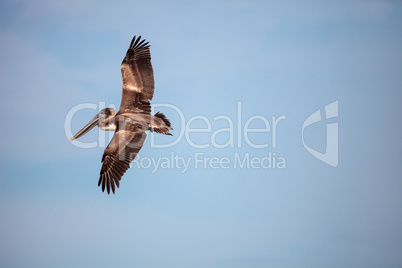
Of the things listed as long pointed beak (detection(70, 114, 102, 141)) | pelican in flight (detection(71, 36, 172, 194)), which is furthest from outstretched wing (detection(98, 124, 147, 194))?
long pointed beak (detection(70, 114, 102, 141))

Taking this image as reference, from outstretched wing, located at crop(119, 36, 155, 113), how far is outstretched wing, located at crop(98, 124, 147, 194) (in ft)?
4.38

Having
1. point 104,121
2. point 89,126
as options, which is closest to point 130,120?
point 104,121

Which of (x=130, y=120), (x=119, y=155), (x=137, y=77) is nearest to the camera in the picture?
(x=119, y=155)

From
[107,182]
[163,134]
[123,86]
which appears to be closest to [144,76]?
[123,86]

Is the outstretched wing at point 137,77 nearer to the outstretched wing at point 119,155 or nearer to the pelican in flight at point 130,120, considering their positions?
the pelican in flight at point 130,120

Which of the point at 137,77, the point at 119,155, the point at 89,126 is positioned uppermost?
the point at 137,77

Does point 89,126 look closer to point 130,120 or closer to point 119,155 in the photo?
point 130,120

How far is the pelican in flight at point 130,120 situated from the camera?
18.2 meters

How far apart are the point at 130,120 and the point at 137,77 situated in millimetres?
1937

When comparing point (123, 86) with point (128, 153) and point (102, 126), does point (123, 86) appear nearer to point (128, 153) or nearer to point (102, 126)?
point (102, 126)

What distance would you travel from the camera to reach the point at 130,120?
18906mm

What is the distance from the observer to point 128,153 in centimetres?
1820

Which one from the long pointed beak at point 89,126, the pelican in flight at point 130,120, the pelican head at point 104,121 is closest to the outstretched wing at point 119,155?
the pelican in flight at point 130,120

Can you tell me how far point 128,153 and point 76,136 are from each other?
3559 mm
